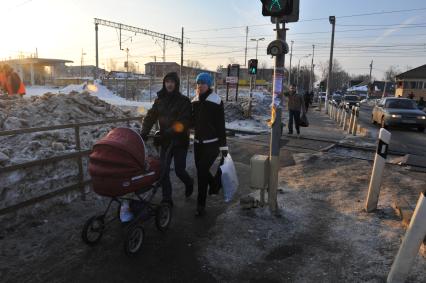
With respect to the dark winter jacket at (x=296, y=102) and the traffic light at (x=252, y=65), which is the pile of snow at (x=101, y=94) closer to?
the traffic light at (x=252, y=65)

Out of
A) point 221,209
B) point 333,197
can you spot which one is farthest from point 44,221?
point 333,197

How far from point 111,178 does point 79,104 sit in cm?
694

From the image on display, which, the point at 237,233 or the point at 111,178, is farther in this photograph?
the point at 237,233

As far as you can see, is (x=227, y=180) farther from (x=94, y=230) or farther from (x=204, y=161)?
(x=94, y=230)

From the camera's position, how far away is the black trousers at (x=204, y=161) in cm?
509

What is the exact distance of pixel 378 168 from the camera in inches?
206

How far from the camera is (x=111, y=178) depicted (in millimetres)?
3838

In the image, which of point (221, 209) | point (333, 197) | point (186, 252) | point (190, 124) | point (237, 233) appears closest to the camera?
point (186, 252)

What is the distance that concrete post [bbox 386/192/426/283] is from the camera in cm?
334

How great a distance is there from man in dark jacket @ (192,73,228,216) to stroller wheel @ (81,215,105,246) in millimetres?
1505

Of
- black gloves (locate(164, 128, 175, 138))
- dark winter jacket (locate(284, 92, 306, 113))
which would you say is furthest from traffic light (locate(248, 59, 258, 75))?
black gloves (locate(164, 128, 175, 138))

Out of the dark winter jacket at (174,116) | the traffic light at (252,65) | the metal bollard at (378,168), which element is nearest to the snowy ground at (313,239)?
the metal bollard at (378,168)

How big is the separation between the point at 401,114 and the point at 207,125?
15.4 meters

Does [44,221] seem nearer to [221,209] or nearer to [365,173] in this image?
[221,209]
